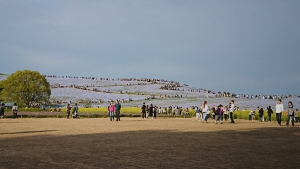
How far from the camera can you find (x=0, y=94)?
249 feet

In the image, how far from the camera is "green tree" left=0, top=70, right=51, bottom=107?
7456cm

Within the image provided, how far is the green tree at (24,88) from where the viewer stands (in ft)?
245

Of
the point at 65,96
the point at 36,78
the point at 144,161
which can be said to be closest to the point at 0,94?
the point at 36,78

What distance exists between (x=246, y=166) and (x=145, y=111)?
43.2 meters

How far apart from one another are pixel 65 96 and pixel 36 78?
31.1m

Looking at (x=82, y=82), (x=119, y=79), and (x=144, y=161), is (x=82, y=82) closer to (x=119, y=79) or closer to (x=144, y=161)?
(x=119, y=79)

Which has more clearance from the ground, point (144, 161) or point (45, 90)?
point (45, 90)

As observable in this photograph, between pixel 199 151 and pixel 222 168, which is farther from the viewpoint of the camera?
pixel 199 151

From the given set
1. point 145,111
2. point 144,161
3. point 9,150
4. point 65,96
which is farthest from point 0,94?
point 144,161

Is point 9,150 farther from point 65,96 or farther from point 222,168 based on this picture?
point 65,96

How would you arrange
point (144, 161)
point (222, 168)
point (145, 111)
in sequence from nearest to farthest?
1. point (222, 168)
2. point (144, 161)
3. point (145, 111)

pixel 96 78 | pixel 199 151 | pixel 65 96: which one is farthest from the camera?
pixel 96 78

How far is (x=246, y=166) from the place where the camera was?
31.1 feet

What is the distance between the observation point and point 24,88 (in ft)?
244
